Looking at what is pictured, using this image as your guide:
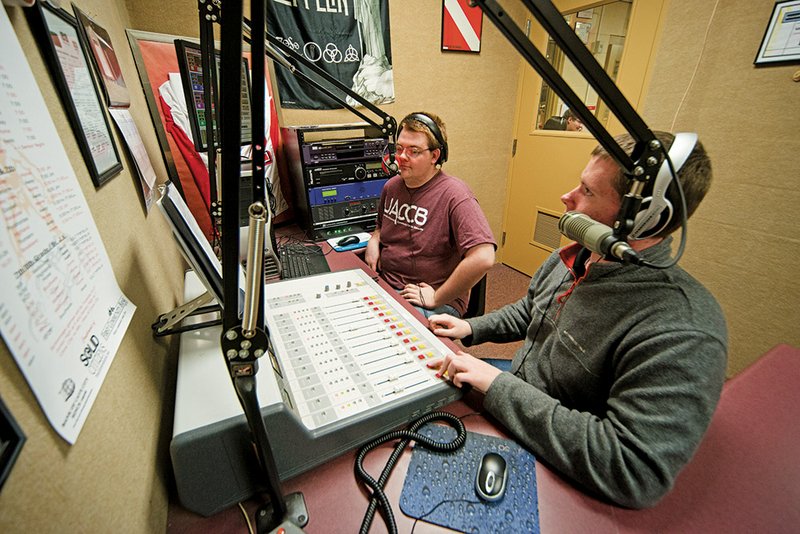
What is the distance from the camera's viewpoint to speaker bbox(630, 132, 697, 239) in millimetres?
587

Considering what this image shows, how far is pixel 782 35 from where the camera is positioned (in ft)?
5.03

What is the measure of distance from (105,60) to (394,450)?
1316mm

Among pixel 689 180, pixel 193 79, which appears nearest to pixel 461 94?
pixel 193 79

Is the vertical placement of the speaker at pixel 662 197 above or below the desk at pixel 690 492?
above

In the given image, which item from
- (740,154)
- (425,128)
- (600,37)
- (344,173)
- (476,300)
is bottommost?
(476,300)

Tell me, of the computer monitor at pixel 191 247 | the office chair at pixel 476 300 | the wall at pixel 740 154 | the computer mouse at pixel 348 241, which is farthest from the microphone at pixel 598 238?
the wall at pixel 740 154

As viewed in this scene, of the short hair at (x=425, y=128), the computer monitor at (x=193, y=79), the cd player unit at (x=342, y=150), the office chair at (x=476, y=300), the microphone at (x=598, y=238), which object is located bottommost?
the office chair at (x=476, y=300)

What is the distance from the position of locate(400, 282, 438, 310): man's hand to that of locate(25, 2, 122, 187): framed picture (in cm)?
111

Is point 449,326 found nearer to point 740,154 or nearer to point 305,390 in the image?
point 305,390

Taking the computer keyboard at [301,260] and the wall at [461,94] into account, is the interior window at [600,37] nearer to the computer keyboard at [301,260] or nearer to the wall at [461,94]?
the wall at [461,94]

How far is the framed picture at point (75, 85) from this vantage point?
57cm

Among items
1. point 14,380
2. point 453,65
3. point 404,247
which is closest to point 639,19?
point 453,65

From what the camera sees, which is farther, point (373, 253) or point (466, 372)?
point (373, 253)

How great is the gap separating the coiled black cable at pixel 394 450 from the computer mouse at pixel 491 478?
0.06 meters
